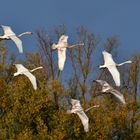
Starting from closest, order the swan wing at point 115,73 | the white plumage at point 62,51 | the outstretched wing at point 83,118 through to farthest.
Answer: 1. the white plumage at point 62,51
2. the swan wing at point 115,73
3. the outstretched wing at point 83,118

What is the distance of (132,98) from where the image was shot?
48719mm

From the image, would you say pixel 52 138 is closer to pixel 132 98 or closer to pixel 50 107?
pixel 50 107

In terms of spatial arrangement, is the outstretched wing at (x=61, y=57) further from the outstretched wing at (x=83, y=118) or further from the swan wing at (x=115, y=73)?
the outstretched wing at (x=83, y=118)

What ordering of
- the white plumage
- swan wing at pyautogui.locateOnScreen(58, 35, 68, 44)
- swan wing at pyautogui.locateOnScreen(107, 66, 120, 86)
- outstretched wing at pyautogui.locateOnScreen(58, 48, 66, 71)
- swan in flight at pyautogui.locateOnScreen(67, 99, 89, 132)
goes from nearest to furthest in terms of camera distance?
outstretched wing at pyautogui.locateOnScreen(58, 48, 66, 71)
the white plumage
swan wing at pyautogui.locateOnScreen(107, 66, 120, 86)
swan wing at pyautogui.locateOnScreen(58, 35, 68, 44)
swan in flight at pyautogui.locateOnScreen(67, 99, 89, 132)

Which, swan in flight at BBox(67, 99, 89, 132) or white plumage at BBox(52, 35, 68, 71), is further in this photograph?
swan in flight at BBox(67, 99, 89, 132)

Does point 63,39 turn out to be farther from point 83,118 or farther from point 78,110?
point 83,118

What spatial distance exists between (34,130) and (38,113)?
1.10 m

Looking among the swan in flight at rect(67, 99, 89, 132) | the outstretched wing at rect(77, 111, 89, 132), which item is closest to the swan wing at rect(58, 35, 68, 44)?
the swan in flight at rect(67, 99, 89, 132)

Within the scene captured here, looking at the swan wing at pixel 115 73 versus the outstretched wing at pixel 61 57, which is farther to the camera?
the swan wing at pixel 115 73

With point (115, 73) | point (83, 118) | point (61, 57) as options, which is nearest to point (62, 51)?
point (61, 57)

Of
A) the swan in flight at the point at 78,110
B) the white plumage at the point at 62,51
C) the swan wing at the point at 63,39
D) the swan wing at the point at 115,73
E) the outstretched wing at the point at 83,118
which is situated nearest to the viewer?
the white plumage at the point at 62,51

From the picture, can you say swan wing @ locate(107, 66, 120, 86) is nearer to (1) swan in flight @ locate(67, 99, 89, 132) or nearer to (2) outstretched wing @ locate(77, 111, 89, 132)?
(1) swan in flight @ locate(67, 99, 89, 132)

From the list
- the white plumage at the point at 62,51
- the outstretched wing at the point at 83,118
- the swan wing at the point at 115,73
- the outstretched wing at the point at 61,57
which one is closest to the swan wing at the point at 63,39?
the white plumage at the point at 62,51

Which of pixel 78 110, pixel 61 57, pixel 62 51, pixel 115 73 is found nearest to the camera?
pixel 61 57
